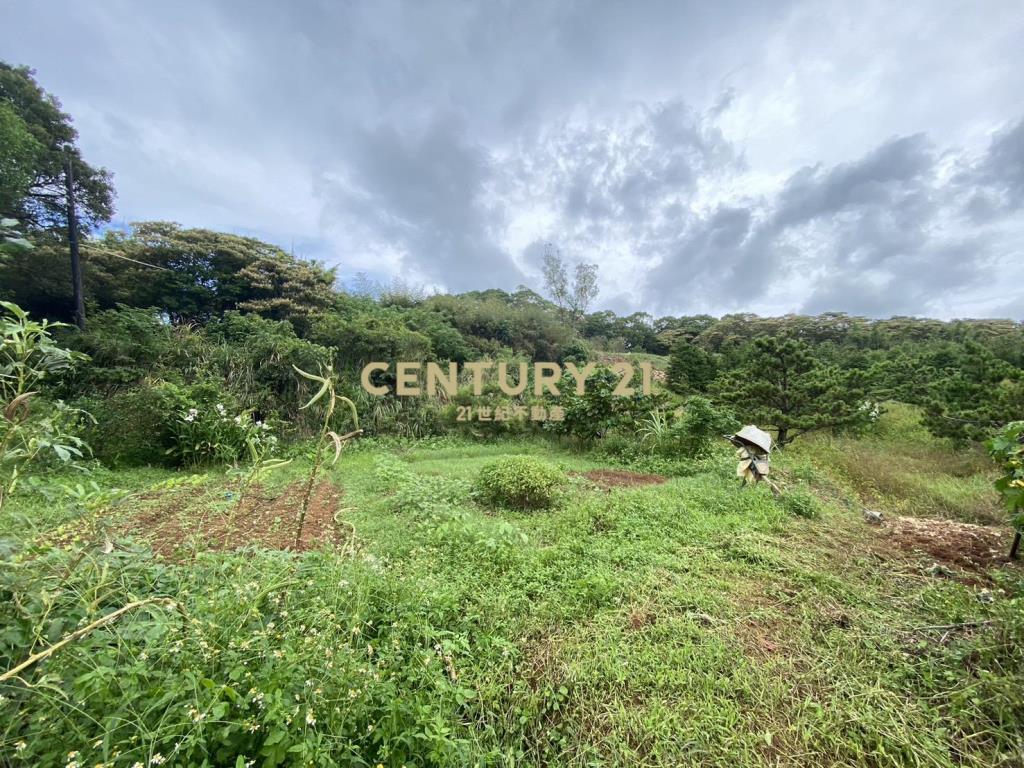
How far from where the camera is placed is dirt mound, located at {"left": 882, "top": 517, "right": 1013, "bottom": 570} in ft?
7.76

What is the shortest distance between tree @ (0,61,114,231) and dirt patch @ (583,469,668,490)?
9392 millimetres

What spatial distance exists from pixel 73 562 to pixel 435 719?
1.22 meters

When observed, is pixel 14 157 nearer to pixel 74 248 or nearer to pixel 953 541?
pixel 74 248

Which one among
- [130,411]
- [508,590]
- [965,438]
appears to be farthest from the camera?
[965,438]

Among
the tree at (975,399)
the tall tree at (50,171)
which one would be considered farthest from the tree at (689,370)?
the tall tree at (50,171)

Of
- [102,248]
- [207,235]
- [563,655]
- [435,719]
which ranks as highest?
[207,235]

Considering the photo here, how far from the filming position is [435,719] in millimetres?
1104

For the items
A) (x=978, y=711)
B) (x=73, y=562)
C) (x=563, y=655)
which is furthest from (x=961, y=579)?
(x=73, y=562)

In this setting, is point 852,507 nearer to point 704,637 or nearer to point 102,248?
point 704,637

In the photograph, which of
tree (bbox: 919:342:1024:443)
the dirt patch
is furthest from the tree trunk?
tree (bbox: 919:342:1024:443)

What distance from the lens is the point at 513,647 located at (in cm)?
158

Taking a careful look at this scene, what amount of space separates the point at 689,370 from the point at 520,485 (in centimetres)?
785

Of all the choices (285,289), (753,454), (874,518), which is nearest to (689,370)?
(753,454)

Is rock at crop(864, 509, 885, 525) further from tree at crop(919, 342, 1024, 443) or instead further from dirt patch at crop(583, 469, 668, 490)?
tree at crop(919, 342, 1024, 443)
